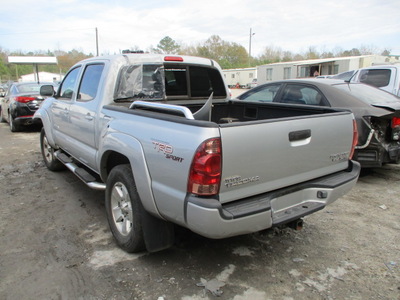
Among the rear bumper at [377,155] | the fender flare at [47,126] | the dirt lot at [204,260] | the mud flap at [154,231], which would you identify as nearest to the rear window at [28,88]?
the fender flare at [47,126]

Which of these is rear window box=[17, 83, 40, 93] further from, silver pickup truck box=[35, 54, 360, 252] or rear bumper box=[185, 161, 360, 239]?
rear bumper box=[185, 161, 360, 239]

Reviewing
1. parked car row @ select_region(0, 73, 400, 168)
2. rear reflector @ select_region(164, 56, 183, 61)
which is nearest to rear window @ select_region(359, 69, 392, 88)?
parked car row @ select_region(0, 73, 400, 168)

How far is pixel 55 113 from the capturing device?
5191 mm

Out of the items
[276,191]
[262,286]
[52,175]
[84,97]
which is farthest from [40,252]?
[52,175]

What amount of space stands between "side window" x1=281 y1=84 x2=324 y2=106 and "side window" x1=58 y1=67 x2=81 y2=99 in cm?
365

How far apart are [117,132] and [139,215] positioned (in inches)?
32.4

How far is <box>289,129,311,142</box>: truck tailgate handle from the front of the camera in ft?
8.61

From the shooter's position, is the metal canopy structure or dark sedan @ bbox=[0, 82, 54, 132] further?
the metal canopy structure

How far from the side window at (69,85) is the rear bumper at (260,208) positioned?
3220 millimetres

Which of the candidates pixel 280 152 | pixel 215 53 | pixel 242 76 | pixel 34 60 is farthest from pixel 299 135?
pixel 215 53

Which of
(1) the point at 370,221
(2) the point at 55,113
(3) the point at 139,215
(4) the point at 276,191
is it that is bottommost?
(1) the point at 370,221

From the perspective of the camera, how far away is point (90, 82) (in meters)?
4.14

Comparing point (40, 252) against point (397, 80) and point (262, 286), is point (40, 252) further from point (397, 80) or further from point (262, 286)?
point (397, 80)

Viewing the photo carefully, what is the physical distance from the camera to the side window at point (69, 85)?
470cm
